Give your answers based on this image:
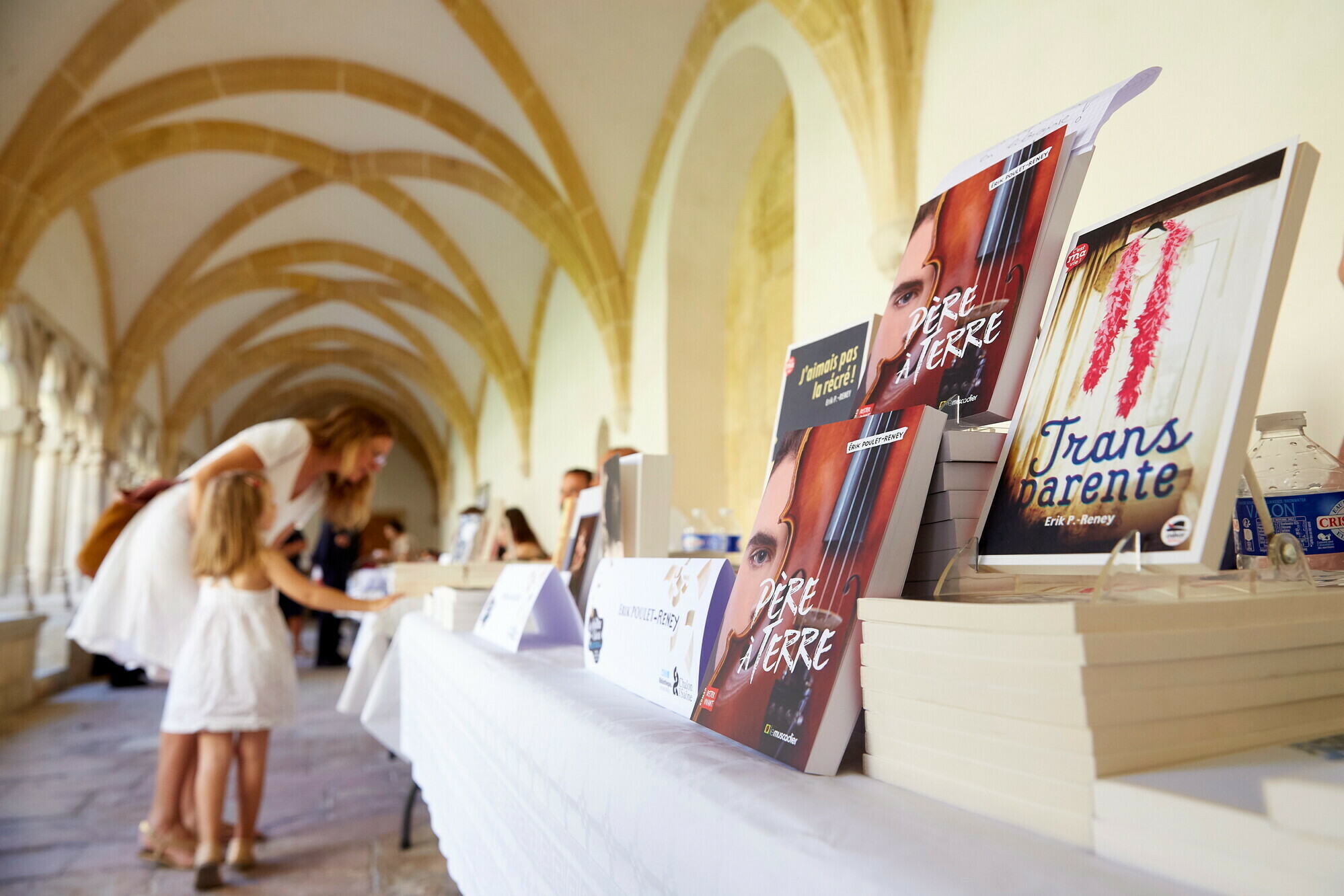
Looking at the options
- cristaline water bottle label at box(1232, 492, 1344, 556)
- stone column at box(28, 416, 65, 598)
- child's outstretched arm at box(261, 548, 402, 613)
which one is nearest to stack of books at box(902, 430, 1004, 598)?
cristaline water bottle label at box(1232, 492, 1344, 556)

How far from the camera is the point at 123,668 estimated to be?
6.68 m

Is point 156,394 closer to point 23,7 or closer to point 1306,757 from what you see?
point 23,7

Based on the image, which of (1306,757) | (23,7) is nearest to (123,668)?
(23,7)

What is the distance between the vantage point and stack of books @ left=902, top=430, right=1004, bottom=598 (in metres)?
0.67

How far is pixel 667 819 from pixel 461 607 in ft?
3.94

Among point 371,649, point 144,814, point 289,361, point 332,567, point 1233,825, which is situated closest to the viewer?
point 1233,825

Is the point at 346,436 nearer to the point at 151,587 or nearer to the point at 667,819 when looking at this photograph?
the point at 151,587

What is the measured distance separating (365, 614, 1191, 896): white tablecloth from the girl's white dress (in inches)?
64.1

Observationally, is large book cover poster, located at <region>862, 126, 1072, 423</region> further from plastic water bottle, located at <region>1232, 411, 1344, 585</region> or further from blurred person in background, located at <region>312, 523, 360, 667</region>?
blurred person in background, located at <region>312, 523, 360, 667</region>

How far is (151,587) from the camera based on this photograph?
2586 mm

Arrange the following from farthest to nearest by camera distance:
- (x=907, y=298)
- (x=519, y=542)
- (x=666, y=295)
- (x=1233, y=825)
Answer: (x=666, y=295), (x=519, y=542), (x=907, y=298), (x=1233, y=825)

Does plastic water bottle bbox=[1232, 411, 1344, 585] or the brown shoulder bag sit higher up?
plastic water bottle bbox=[1232, 411, 1344, 585]

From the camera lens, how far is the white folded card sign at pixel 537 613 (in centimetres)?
135

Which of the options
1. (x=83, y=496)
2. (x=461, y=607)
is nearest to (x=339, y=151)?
(x=83, y=496)
